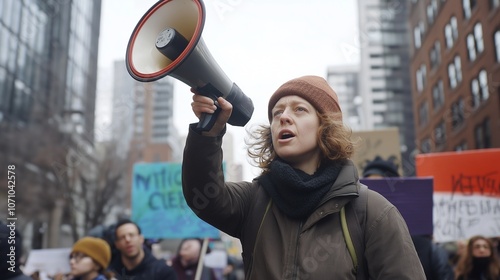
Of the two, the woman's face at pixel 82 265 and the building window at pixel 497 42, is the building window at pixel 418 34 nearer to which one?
the building window at pixel 497 42

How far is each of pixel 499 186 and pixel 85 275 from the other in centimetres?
406

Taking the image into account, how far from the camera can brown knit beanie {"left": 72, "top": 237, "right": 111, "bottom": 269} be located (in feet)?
15.5

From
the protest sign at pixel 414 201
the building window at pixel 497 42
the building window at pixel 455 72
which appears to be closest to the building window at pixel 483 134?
the building window at pixel 497 42

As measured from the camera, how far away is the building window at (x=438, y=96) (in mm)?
30734

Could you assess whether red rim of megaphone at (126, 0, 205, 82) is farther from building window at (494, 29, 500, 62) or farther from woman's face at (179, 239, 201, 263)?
building window at (494, 29, 500, 62)

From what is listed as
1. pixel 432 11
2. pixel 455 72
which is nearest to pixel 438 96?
pixel 455 72

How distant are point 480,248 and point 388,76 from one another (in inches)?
3408

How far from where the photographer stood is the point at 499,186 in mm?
5660

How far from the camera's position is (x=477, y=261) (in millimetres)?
5746

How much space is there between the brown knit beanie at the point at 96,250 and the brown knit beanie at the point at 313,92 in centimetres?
314

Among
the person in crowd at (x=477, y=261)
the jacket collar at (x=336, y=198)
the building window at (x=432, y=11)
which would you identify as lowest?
the person in crowd at (x=477, y=261)

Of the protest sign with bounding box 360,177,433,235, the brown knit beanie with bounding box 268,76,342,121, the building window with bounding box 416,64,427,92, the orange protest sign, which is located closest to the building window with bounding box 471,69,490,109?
the building window with bounding box 416,64,427,92

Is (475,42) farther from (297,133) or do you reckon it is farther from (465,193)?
(297,133)

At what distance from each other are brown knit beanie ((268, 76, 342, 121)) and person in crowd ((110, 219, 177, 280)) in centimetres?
283
